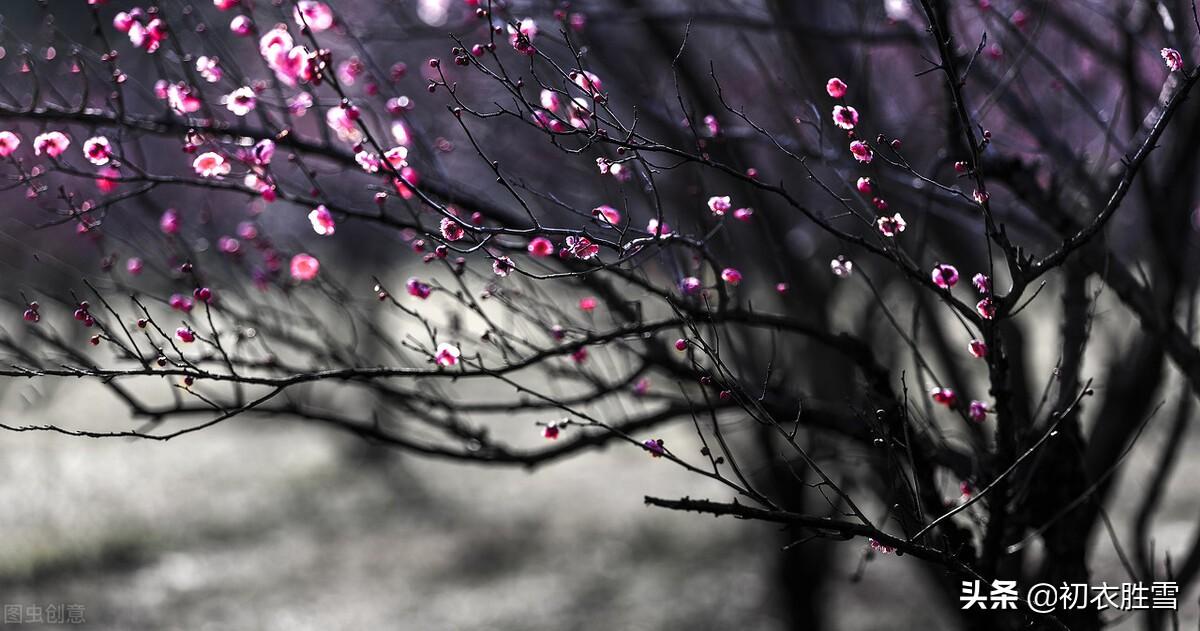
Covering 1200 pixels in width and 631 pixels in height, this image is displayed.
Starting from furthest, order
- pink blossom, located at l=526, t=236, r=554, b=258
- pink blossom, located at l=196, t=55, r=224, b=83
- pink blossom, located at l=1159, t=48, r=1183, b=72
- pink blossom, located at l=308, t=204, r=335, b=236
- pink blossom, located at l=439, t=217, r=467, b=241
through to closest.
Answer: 1. pink blossom, located at l=196, t=55, r=224, b=83
2. pink blossom, located at l=308, t=204, r=335, b=236
3. pink blossom, located at l=526, t=236, r=554, b=258
4. pink blossom, located at l=439, t=217, r=467, b=241
5. pink blossom, located at l=1159, t=48, r=1183, b=72

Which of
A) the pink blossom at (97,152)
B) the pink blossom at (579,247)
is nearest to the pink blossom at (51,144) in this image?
the pink blossom at (97,152)

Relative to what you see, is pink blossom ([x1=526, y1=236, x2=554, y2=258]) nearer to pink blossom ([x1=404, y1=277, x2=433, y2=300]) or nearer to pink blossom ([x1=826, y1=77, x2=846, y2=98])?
pink blossom ([x1=404, y1=277, x2=433, y2=300])

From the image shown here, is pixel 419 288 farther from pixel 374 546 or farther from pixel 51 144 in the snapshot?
pixel 374 546

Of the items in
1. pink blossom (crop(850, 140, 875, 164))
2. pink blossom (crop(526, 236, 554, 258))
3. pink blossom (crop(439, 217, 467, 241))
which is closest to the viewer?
pink blossom (crop(850, 140, 875, 164))

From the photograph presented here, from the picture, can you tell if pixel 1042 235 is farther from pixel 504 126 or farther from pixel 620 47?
pixel 504 126

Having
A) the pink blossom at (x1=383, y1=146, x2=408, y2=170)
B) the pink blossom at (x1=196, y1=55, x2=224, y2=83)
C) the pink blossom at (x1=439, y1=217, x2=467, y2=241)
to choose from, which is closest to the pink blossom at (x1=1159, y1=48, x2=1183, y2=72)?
the pink blossom at (x1=439, y1=217, x2=467, y2=241)

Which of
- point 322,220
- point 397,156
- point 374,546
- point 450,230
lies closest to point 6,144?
point 322,220

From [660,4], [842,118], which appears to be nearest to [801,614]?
[660,4]

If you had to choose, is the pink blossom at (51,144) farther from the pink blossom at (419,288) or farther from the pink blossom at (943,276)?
the pink blossom at (943,276)

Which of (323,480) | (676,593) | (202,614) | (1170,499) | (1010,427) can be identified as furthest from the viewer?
(323,480)
